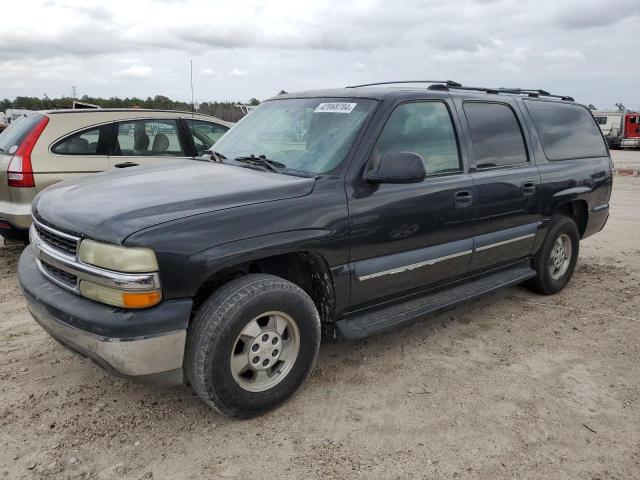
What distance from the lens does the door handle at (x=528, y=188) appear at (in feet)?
14.5

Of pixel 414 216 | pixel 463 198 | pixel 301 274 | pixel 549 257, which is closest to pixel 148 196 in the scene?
pixel 301 274

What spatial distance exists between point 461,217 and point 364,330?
115 cm

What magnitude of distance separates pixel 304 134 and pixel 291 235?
1.00 metres

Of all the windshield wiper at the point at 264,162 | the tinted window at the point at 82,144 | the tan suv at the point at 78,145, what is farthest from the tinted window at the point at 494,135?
the tinted window at the point at 82,144

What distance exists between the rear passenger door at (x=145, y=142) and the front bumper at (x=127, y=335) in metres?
3.64

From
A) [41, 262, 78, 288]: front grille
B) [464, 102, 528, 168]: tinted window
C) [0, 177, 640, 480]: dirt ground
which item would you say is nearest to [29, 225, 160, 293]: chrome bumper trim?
[41, 262, 78, 288]: front grille

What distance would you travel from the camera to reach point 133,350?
2533 millimetres

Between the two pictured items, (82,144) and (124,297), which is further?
(82,144)

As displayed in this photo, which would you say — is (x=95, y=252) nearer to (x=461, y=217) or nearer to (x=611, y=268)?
(x=461, y=217)

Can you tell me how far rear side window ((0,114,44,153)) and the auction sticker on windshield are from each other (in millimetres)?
3639

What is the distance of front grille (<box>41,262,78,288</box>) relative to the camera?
2794 mm

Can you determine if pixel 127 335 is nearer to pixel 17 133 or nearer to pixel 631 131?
pixel 17 133

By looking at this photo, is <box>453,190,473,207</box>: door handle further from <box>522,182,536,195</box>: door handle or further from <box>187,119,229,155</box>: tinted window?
<box>187,119,229,155</box>: tinted window

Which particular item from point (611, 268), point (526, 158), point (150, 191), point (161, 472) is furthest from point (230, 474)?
point (611, 268)
